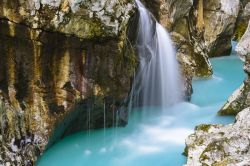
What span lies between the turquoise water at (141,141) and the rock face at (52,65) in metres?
0.62

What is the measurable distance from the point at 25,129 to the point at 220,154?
5040mm

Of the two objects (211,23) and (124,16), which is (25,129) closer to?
(124,16)

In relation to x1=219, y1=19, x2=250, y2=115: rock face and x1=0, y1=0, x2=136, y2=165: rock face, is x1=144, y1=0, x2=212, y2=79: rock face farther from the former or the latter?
x1=0, y1=0, x2=136, y2=165: rock face

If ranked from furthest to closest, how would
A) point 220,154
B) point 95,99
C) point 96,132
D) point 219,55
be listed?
point 219,55, point 96,132, point 95,99, point 220,154

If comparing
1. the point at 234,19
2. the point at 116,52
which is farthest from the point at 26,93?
the point at 234,19

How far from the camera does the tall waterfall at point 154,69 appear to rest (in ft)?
45.8

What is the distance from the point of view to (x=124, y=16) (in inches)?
472

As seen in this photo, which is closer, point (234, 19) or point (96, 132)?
point (96, 132)

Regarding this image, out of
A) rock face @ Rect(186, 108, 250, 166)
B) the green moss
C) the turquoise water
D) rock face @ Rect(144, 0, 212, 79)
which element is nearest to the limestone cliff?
rock face @ Rect(186, 108, 250, 166)

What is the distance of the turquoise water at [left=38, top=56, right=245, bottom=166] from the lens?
12109 mm

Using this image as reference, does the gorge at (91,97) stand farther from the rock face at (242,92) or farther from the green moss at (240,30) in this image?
the green moss at (240,30)

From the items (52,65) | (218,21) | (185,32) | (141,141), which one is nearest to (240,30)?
(218,21)

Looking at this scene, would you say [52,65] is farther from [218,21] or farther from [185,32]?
[218,21]

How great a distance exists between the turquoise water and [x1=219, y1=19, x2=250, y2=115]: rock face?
317mm
